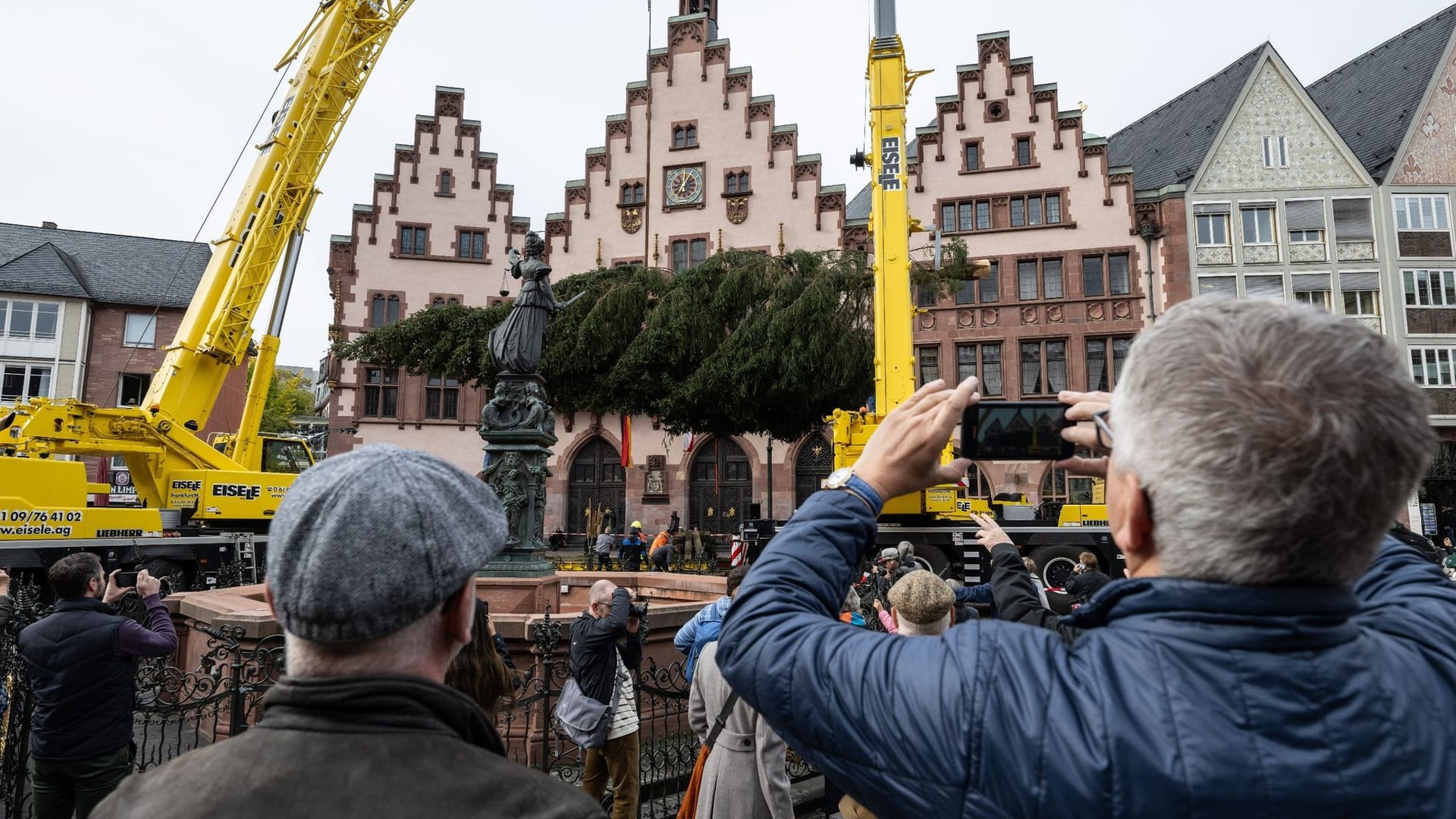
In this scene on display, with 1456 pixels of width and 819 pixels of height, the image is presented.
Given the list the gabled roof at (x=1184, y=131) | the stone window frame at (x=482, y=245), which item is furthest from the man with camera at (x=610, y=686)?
the stone window frame at (x=482, y=245)

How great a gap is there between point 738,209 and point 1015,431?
99.4 feet

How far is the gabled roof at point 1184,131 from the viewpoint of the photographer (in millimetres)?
29625

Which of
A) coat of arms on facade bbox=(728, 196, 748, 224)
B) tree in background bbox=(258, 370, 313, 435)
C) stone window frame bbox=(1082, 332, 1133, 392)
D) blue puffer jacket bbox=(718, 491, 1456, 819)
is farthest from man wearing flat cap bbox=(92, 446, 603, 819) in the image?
tree in background bbox=(258, 370, 313, 435)

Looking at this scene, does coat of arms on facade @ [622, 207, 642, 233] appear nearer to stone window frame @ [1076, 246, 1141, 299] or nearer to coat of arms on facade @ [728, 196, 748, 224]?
coat of arms on facade @ [728, 196, 748, 224]

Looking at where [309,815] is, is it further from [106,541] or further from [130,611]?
[106,541]

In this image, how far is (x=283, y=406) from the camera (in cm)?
5909

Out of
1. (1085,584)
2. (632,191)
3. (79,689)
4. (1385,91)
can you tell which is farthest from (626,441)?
(1385,91)

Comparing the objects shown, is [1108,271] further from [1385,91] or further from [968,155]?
[1385,91]

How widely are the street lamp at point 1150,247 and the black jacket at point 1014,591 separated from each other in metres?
28.4

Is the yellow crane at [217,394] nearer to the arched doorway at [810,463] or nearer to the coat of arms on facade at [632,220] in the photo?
the coat of arms on facade at [632,220]

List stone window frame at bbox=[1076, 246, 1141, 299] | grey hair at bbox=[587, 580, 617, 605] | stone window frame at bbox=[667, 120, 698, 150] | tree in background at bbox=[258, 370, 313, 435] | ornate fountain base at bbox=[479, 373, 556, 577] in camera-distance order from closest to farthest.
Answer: grey hair at bbox=[587, 580, 617, 605]
ornate fountain base at bbox=[479, 373, 556, 577]
stone window frame at bbox=[1076, 246, 1141, 299]
stone window frame at bbox=[667, 120, 698, 150]
tree in background at bbox=[258, 370, 313, 435]

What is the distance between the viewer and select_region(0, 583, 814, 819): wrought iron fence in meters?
5.13

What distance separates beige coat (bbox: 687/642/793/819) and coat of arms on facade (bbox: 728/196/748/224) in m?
28.0

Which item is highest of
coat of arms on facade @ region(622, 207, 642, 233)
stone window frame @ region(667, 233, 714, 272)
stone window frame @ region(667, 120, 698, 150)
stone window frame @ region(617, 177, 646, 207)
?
stone window frame @ region(667, 120, 698, 150)
